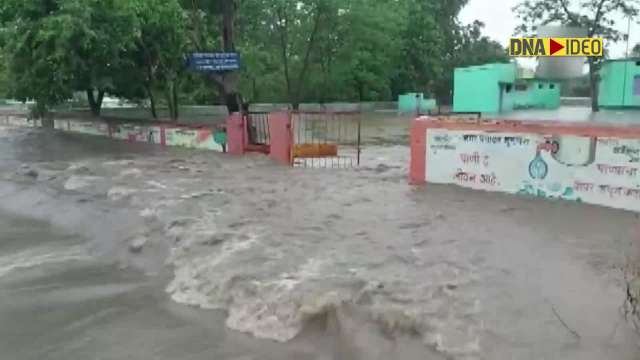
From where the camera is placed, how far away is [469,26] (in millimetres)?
64188

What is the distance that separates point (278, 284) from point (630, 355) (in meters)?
3.80

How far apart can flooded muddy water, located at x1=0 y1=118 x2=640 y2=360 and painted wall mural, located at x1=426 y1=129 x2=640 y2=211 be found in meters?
0.33

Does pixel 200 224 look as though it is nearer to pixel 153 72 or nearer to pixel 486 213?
pixel 486 213

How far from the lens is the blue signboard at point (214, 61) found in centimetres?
2210

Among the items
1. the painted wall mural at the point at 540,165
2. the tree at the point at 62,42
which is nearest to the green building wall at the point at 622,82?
the painted wall mural at the point at 540,165

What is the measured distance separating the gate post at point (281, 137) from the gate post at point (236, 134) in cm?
195

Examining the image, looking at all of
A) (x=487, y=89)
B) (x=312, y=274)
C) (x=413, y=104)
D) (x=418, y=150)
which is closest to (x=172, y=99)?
(x=487, y=89)

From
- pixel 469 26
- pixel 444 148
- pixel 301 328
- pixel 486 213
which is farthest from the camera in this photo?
pixel 469 26

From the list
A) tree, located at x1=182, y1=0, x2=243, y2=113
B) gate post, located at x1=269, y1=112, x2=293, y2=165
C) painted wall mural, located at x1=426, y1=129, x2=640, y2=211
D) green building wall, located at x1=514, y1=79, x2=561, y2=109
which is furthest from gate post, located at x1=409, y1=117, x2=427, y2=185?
tree, located at x1=182, y1=0, x2=243, y2=113

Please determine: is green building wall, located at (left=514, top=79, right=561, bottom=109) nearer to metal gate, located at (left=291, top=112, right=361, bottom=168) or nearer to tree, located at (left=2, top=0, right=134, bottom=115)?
metal gate, located at (left=291, top=112, right=361, bottom=168)

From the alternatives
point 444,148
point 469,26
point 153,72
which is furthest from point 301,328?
point 469,26

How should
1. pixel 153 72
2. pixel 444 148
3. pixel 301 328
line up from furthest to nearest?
pixel 153 72
pixel 444 148
pixel 301 328

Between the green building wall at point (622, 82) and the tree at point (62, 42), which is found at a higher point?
the tree at point (62, 42)

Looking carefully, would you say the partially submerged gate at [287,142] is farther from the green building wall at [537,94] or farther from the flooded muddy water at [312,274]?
the green building wall at [537,94]
